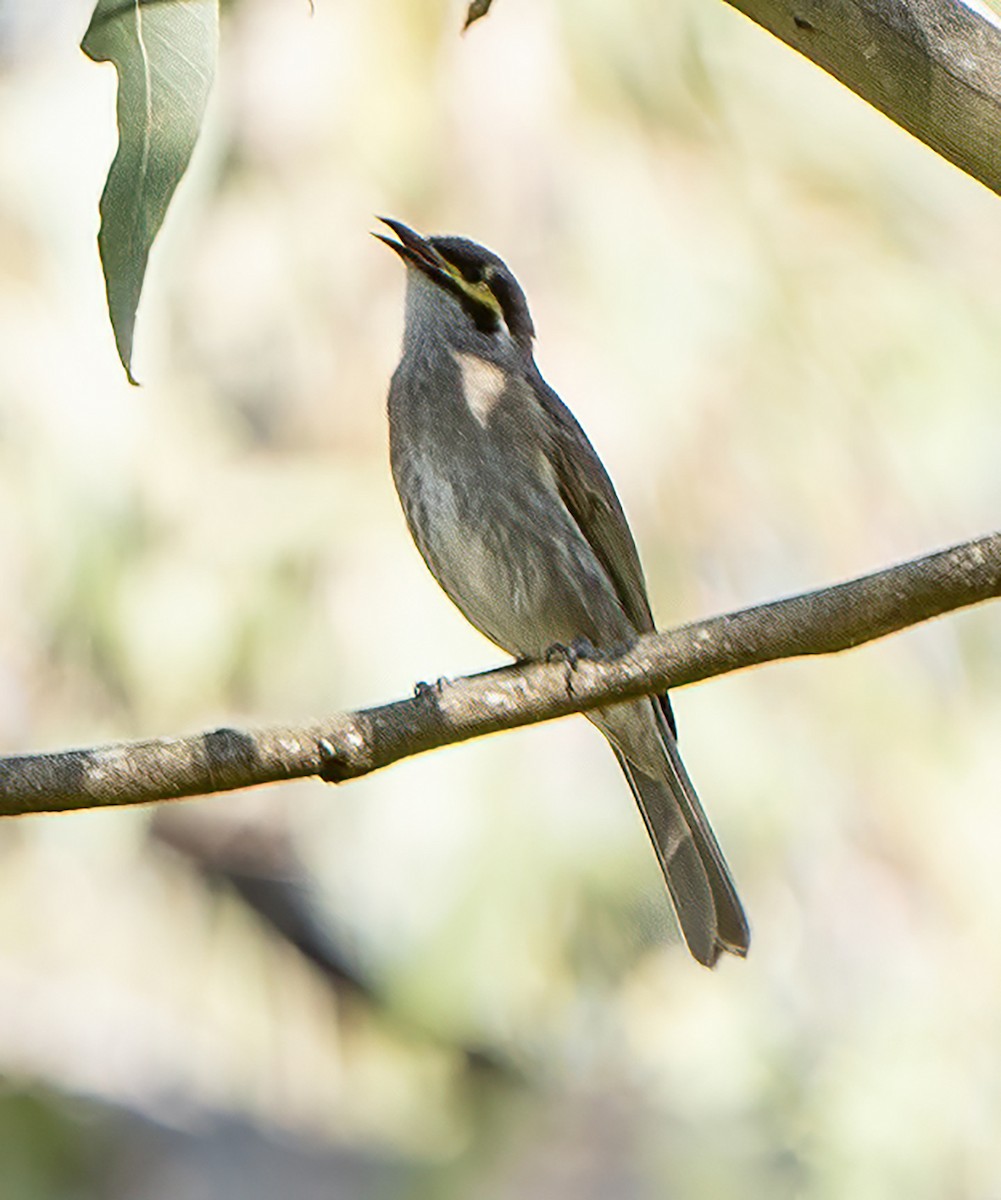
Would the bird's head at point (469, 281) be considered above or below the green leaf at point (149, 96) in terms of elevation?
below

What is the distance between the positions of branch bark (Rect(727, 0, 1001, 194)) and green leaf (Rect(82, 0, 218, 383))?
718 millimetres

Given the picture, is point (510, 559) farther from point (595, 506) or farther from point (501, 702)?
point (501, 702)

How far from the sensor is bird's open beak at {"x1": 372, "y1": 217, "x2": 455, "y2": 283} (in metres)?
3.91

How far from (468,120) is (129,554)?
1.97 metres

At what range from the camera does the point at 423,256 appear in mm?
3979

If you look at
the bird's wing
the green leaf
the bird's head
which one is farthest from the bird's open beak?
the green leaf

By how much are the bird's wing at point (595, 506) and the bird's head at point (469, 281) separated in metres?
0.29

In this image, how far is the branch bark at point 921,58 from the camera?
175 cm

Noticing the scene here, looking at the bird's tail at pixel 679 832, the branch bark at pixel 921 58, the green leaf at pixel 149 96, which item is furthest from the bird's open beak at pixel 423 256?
the branch bark at pixel 921 58

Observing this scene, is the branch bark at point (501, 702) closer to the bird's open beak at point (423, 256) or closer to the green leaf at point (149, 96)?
the green leaf at point (149, 96)

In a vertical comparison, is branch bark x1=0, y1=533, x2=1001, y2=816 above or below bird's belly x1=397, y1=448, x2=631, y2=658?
above

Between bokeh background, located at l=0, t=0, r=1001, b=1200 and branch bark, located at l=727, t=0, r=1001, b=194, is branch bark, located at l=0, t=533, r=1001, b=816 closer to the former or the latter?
branch bark, located at l=727, t=0, r=1001, b=194

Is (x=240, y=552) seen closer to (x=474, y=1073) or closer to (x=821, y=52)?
(x=474, y=1073)

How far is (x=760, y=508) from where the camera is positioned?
5.97 meters
